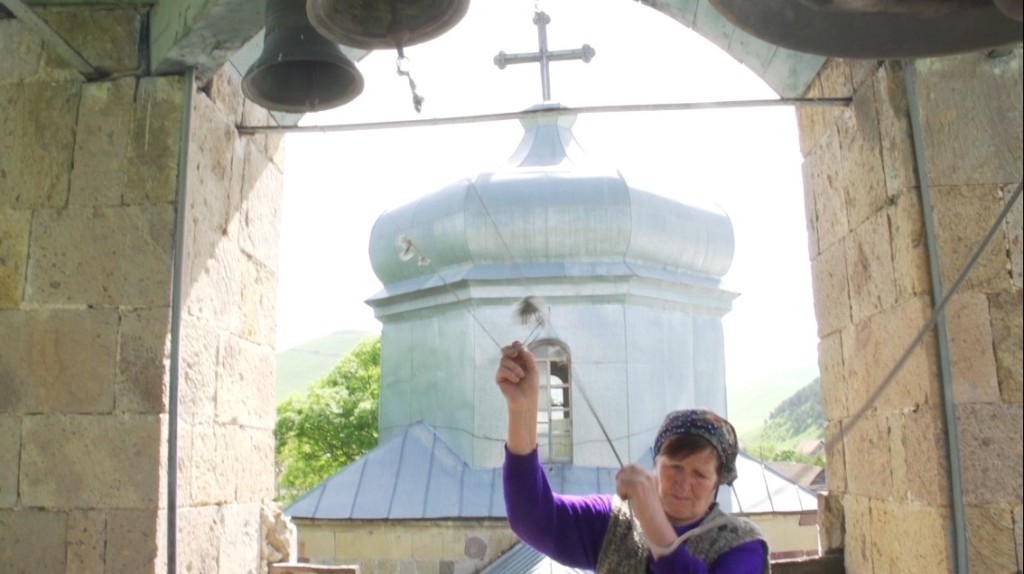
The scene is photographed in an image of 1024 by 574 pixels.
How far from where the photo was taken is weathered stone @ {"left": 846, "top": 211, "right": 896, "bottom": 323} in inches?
121

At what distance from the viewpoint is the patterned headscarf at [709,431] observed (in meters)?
2.05

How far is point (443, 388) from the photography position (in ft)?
48.3

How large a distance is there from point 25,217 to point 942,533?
309 cm

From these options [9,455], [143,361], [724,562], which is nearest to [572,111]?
[143,361]

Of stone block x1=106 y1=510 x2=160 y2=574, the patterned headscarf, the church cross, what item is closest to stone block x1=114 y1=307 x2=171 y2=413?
stone block x1=106 y1=510 x2=160 y2=574

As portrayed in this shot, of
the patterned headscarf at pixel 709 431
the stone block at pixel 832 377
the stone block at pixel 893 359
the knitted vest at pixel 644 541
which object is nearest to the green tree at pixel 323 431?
the stone block at pixel 832 377

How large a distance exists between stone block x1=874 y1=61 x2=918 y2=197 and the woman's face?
137 cm

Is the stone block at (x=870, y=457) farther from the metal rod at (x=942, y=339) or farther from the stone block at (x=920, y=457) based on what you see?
the metal rod at (x=942, y=339)

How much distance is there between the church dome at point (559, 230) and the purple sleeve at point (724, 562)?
475 inches

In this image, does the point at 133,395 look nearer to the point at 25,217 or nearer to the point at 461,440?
the point at 25,217

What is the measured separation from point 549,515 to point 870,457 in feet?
5.00

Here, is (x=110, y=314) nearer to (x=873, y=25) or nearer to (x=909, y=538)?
(x=873, y=25)

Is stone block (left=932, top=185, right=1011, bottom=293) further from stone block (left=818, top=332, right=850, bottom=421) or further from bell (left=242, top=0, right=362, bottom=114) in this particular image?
bell (left=242, top=0, right=362, bottom=114)

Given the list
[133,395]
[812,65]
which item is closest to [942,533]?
[812,65]
